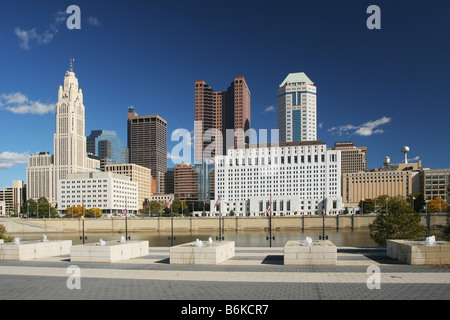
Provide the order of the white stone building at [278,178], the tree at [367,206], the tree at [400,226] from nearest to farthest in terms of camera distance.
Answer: the tree at [400,226]
the tree at [367,206]
the white stone building at [278,178]

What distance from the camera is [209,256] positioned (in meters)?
22.4

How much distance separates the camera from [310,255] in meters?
21.7

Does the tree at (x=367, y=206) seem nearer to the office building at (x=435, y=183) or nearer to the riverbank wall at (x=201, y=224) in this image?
the riverbank wall at (x=201, y=224)

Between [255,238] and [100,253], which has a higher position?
[100,253]

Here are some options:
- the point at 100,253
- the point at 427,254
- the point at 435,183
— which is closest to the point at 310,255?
the point at 427,254

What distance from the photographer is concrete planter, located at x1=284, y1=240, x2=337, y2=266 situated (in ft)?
70.3

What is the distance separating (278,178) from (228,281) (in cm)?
15937

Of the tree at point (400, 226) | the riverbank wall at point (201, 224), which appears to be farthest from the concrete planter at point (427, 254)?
the riverbank wall at point (201, 224)

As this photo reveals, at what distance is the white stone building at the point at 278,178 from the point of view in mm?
166125

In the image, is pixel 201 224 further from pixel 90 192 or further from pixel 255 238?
pixel 90 192

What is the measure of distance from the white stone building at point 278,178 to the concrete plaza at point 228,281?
142384mm

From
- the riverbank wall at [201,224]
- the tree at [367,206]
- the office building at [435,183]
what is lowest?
the riverbank wall at [201,224]
